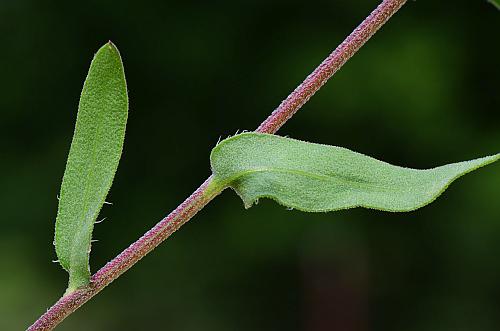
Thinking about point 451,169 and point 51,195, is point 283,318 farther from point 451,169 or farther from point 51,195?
point 451,169

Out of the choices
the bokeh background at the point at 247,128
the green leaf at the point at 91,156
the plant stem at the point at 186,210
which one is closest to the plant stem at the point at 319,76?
the plant stem at the point at 186,210

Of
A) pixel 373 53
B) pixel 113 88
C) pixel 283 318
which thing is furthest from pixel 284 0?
pixel 113 88

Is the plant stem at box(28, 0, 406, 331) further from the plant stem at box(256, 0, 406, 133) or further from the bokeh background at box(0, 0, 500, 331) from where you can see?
the bokeh background at box(0, 0, 500, 331)

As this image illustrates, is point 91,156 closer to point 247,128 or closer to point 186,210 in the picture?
point 186,210

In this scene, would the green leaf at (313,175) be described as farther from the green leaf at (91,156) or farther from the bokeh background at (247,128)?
the bokeh background at (247,128)

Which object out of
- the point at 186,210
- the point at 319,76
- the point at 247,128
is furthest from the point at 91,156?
the point at 247,128

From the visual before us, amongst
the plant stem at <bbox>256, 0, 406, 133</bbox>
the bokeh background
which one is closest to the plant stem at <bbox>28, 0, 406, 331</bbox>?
the plant stem at <bbox>256, 0, 406, 133</bbox>
